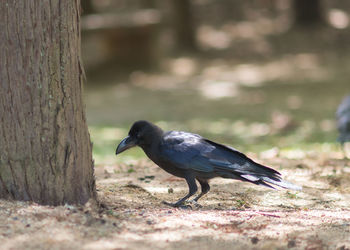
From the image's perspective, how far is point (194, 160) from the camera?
200 inches

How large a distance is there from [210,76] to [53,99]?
15.1m

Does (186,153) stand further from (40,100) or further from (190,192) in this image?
(40,100)

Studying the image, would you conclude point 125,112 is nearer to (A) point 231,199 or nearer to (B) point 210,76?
(B) point 210,76

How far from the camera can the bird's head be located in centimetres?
522

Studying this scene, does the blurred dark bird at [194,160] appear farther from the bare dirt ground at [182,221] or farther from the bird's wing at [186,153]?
the bare dirt ground at [182,221]

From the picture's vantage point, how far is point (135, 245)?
3.77m

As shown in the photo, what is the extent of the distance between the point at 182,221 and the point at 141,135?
1.17 metres

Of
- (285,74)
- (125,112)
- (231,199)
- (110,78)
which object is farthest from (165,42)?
(231,199)

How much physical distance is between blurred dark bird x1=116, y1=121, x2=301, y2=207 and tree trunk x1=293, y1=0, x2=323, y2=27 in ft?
61.3

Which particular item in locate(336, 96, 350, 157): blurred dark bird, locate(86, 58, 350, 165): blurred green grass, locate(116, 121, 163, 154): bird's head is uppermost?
locate(116, 121, 163, 154): bird's head

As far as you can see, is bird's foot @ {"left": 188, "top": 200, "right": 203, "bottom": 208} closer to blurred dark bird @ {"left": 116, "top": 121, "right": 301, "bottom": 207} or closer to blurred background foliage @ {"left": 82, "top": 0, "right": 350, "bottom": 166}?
blurred dark bird @ {"left": 116, "top": 121, "right": 301, "bottom": 207}

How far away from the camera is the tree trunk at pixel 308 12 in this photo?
22.7 meters

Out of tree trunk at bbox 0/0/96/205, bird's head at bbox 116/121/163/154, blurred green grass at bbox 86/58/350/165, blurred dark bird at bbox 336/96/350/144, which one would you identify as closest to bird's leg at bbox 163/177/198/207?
bird's head at bbox 116/121/163/154

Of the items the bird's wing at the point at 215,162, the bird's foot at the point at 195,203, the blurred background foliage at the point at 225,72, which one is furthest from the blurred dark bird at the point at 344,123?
the bird's foot at the point at 195,203
